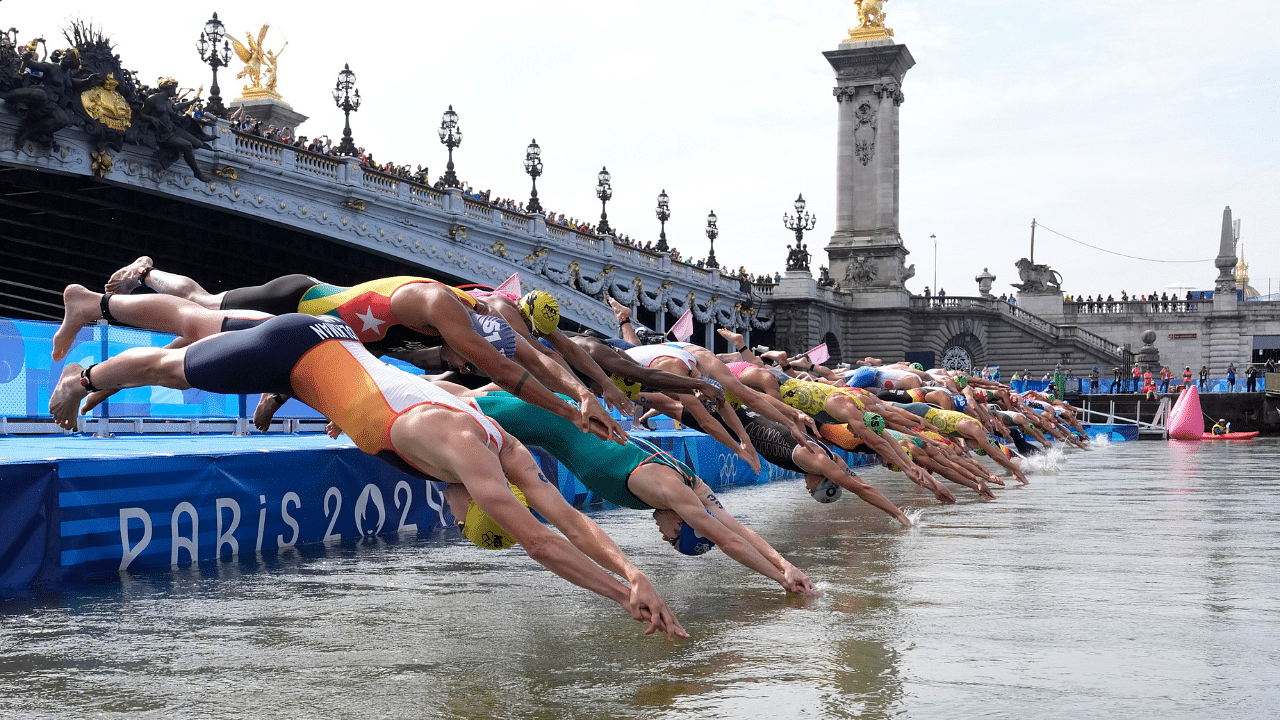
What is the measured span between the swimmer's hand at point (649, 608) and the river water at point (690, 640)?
201 mm

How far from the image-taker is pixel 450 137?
44219mm

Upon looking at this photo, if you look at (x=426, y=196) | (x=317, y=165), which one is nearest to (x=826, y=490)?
(x=317, y=165)

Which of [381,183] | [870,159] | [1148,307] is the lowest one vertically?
[1148,307]

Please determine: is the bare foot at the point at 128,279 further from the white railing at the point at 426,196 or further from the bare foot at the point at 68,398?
the white railing at the point at 426,196

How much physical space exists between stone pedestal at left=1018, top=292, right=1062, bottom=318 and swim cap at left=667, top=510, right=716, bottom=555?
72.8 metres

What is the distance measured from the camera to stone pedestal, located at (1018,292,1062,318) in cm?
7594

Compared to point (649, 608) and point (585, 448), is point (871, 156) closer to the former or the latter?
point (585, 448)

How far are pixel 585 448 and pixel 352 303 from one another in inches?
67.0

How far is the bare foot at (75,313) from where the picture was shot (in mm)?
7230

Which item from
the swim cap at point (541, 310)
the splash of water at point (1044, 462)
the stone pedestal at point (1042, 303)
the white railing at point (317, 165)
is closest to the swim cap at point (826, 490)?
the swim cap at point (541, 310)

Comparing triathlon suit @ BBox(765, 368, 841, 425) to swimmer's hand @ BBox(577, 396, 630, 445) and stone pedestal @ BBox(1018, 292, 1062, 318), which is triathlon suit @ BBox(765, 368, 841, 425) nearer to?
swimmer's hand @ BBox(577, 396, 630, 445)

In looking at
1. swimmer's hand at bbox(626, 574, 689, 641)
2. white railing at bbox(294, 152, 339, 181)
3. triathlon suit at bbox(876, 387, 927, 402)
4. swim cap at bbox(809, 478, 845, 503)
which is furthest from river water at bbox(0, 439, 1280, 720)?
white railing at bbox(294, 152, 339, 181)

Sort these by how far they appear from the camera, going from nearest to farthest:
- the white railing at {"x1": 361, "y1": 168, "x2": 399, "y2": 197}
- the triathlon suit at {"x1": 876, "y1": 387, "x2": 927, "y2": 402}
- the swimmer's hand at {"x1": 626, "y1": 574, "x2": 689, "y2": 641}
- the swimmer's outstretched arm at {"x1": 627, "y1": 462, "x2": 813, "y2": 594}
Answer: the swimmer's hand at {"x1": 626, "y1": 574, "x2": 689, "y2": 641}, the swimmer's outstretched arm at {"x1": 627, "y1": 462, "x2": 813, "y2": 594}, the triathlon suit at {"x1": 876, "y1": 387, "x2": 927, "y2": 402}, the white railing at {"x1": 361, "y1": 168, "x2": 399, "y2": 197}

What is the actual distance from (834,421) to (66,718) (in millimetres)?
11025
